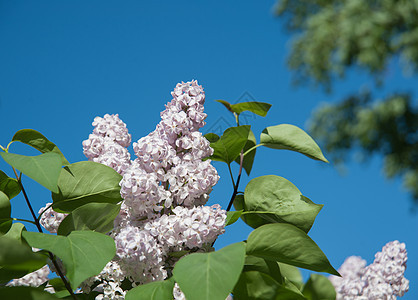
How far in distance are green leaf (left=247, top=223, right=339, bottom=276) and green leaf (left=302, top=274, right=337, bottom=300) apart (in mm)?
89

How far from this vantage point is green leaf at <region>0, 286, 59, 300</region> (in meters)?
0.38

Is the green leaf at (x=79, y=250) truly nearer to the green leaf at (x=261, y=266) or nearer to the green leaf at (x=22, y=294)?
the green leaf at (x=22, y=294)

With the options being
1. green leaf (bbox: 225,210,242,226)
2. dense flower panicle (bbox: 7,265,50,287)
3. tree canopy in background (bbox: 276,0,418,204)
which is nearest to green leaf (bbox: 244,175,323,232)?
green leaf (bbox: 225,210,242,226)

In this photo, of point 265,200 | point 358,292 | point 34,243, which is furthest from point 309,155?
point 358,292

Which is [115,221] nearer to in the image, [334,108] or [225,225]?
[225,225]

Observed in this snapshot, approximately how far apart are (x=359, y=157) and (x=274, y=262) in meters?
8.73

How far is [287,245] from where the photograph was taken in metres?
0.45

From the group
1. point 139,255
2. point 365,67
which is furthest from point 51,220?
point 365,67

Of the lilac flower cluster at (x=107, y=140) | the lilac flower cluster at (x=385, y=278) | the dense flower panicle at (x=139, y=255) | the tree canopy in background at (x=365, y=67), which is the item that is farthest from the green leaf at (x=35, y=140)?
the tree canopy in background at (x=365, y=67)

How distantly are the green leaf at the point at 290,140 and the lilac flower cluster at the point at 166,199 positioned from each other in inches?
4.9

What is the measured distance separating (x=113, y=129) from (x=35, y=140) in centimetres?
10

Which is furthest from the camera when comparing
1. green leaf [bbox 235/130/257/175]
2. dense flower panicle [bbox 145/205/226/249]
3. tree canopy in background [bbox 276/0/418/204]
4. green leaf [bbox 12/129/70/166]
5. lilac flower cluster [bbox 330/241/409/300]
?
tree canopy in background [bbox 276/0/418/204]

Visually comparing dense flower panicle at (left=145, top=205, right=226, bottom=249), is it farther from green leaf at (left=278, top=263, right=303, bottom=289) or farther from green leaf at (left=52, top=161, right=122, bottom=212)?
green leaf at (left=278, top=263, right=303, bottom=289)

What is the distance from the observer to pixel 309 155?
2.02 ft
